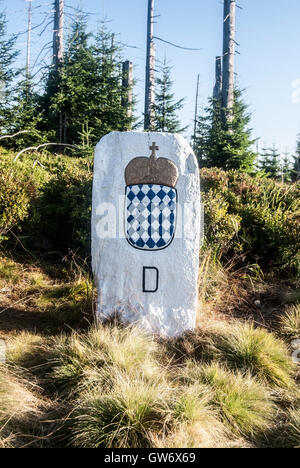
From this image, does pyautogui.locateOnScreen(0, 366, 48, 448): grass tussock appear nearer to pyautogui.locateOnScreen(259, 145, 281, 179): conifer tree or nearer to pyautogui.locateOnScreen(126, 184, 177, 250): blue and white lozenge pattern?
pyautogui.locateOnScreen(126, 184, 177, 250): blue and white lozenge pattern

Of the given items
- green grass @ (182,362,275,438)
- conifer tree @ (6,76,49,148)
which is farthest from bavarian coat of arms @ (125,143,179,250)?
conifer tree @ (6,76,49,148)

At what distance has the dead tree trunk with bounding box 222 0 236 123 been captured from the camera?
11.7 m

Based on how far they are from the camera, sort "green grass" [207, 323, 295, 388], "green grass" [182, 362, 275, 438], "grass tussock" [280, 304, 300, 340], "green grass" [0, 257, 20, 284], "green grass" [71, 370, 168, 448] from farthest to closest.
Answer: "green grass" [0, 257, 20, 284] < "grass tussock" [280, 304, 300, 340] < "green grass" [207, 323, 295, 388] < "green grass" [182, 362, 275, 438] < "green grass" [71, 370, 168, 448]

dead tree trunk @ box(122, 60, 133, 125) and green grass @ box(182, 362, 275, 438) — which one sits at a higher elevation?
dead tree trunk @ box(122, 60, 133, 125)

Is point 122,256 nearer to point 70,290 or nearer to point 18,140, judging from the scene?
point 70,290

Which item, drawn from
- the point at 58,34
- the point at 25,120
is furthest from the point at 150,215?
the point at 58,34

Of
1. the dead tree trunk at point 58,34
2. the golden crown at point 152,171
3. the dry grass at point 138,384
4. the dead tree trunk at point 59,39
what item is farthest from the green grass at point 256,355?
the dead tree trunk at point 58,34

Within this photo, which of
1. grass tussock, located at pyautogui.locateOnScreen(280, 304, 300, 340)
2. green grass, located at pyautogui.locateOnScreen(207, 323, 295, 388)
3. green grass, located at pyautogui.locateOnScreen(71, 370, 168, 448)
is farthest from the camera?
grass tussock, located at pyautogui.locateOnScreen(280, 304, 300, 340)

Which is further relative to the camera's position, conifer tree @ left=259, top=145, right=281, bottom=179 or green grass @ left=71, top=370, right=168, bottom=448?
conifer tree @ left=259, top=145, right=281, bottom=179

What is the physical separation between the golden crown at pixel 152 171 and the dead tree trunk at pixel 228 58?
8.62 metres

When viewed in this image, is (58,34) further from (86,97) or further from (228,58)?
(228,58)

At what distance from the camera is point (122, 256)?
371 centimetres

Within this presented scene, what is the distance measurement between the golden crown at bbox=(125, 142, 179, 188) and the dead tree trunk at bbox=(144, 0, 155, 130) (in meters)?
9.83

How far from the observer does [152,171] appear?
3707 millimetres
